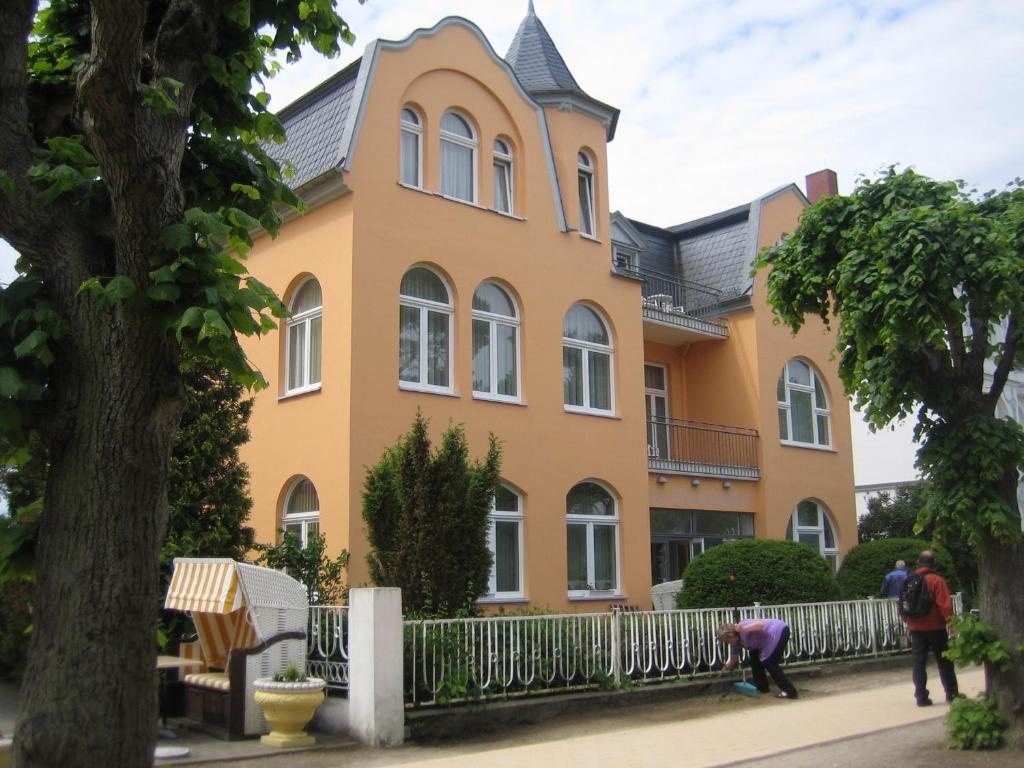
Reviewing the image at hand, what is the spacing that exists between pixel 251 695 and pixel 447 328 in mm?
7940

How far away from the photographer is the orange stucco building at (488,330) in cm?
1617

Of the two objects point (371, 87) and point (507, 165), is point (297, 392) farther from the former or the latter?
point (507, 165)

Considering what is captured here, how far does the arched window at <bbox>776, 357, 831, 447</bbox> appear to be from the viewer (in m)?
24.0

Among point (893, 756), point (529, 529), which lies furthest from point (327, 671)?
point (529, 529)

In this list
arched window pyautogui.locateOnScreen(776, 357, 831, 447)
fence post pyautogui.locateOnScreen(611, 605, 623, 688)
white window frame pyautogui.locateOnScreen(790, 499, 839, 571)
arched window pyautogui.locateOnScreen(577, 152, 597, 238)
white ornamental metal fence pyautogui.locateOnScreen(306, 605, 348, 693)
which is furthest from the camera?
arched window pyautogui.locateOnScreen(776, 357, 831, 447)

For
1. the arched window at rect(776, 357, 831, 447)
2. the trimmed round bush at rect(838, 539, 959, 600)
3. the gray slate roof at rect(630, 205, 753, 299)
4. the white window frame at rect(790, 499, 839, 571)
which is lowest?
the trimmed round bush at rect(838, 539, 959, 600)

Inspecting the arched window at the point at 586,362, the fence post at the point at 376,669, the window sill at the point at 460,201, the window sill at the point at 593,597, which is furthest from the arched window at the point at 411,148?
the fence post at the point at 376,669

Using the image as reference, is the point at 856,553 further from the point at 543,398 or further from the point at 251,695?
the point at 251,695

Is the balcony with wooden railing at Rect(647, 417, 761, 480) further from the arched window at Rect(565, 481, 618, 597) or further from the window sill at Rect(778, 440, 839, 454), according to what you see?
the arched window at Rect(565, 481, 618, 597)

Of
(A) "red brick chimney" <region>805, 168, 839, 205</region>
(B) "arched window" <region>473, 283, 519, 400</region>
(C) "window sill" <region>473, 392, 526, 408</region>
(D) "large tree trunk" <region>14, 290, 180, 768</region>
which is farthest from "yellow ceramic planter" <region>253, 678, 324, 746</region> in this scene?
(A) "red brick chimney" <region>805, 168, 839, 205</region>

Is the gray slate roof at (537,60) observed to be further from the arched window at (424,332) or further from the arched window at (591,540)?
the arched window at (591,540)

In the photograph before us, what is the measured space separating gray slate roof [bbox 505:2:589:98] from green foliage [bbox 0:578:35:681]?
12.4 meters

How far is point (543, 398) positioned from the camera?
59.5ft

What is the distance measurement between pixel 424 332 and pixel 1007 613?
9920 mm
